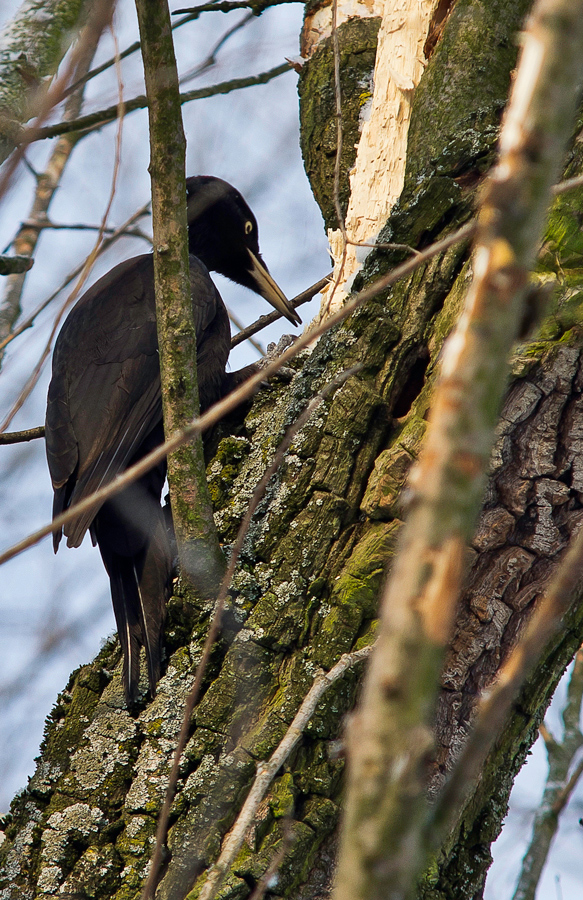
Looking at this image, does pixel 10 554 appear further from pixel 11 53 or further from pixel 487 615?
pixel 11 53

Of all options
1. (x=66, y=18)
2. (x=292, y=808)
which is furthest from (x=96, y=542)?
(x=66, y=18)

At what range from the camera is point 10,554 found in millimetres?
763

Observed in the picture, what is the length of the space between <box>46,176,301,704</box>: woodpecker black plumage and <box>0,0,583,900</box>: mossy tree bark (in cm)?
19

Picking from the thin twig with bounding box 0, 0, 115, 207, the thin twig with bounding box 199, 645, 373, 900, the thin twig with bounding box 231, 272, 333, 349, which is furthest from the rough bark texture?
the thin twig with bounding box 231, 272, 333, 349

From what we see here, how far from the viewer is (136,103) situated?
9.27ft

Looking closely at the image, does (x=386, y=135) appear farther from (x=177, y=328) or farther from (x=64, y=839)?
(x=64, y=839)

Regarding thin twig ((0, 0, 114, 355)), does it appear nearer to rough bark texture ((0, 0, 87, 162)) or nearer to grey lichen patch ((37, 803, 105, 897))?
rough bark texture ((0, 0, 87, 162))

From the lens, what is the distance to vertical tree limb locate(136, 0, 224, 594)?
1529mm

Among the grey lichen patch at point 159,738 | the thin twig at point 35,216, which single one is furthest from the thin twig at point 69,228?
the grey lichen patch at point 159,738

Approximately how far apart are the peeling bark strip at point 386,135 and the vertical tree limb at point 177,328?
0.72 m

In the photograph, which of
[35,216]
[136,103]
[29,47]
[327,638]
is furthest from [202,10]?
[327,638]

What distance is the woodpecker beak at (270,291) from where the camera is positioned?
3143 mm

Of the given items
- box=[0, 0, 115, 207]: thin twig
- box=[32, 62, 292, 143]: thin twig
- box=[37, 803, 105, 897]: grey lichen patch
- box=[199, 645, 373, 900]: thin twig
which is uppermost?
box=[32, 62, 292, 143]: thin twig

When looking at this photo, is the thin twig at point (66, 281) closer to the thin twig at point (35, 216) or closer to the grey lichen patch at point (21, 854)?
the thin twig at point (35, 216)
